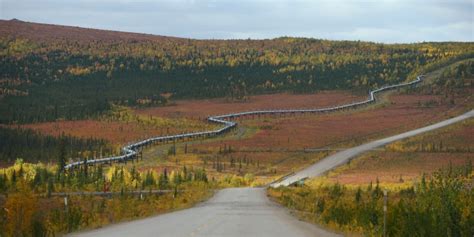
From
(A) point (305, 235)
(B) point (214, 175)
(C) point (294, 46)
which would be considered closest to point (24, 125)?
(B) point (214, 175)

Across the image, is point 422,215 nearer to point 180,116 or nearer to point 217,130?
point 217,130

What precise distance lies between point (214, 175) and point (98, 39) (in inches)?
4241

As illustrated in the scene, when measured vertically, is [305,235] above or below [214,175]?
above

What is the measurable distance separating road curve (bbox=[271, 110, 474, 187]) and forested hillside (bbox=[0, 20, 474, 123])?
37.0 meters

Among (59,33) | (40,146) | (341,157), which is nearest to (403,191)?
(341,157)

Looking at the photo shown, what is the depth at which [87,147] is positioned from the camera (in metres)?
77.4

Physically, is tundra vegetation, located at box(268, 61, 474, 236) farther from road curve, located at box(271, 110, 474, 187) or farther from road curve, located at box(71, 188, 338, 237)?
road curve, located at box(271, 110, 474, 187)

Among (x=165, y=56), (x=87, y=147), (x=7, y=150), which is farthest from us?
(x=165, y=56)

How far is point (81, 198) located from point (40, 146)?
117 ft

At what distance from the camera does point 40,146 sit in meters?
75.0

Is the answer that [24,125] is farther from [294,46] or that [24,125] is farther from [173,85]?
[294,46]

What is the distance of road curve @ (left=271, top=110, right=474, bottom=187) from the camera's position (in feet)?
201

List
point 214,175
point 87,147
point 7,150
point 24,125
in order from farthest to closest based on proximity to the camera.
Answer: point 24,125, point 87,147, point 7,150, point 214,175

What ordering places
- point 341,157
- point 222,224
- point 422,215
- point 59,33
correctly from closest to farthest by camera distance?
1. point 422,215
2. point 222,224
3. point 341,157
4. point 59,33
